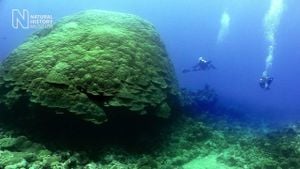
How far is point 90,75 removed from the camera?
1047cm

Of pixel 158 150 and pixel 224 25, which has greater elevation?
pixel 224 25

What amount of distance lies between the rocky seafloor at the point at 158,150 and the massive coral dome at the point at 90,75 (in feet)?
3.02

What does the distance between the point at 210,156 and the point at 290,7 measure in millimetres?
93349

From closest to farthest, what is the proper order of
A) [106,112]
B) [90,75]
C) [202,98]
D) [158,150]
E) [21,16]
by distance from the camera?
[106,112], [90,75], [158,150], [21,16], [202,98]

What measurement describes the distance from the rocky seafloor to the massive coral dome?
36.2 inches

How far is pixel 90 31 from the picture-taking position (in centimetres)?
1321

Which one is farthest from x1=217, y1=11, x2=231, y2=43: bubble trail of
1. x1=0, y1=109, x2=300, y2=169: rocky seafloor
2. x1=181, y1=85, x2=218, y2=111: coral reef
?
x1=0, y1=109, x2=300, y2=169: rocky seafloor

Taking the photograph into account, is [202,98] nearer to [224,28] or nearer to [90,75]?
[90,75]

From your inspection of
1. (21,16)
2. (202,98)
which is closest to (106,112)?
(21,16)

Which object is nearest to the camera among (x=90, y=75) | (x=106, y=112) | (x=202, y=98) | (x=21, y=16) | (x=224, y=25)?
(x=106, y=112)

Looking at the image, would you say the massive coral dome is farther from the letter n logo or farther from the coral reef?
the coral reef

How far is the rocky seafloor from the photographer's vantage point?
31.3 feet

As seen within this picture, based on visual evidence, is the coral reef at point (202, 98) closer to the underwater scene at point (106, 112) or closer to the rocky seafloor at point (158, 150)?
the underwater scene at point (106, 112)

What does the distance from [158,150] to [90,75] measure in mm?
3130
